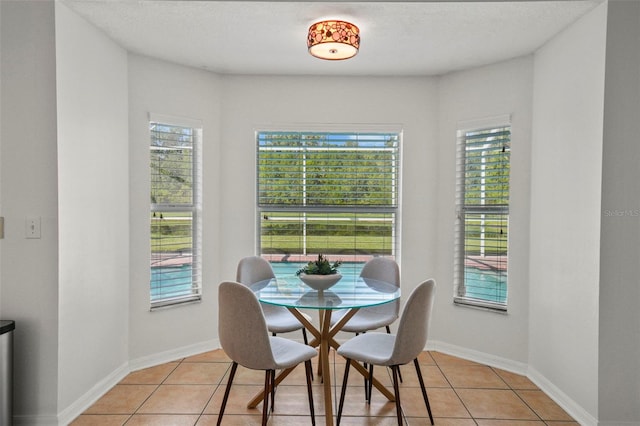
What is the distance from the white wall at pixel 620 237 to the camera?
2289 millimetres

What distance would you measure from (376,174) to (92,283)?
8.10ft

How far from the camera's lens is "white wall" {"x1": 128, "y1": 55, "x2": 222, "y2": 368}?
3.22 m

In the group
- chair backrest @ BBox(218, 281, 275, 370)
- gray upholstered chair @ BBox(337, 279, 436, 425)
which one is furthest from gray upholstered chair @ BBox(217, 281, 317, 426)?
gray upholstered chair @ BBox(337, 279, 436, 425)

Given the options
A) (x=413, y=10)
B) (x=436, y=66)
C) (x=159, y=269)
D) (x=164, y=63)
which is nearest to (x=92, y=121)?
(x=164, y=63)

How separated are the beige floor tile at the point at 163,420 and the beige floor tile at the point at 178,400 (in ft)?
0.15

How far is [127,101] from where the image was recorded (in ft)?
10.3

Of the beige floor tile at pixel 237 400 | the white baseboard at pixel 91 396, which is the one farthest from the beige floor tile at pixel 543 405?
the white baseboard at pixel 91 396

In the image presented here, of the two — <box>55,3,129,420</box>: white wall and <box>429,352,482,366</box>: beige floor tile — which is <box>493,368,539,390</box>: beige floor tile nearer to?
<box>429,352,482,366</box>: beige floor tile

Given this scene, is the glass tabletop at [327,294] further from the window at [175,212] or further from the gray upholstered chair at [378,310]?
the window at [175,212]

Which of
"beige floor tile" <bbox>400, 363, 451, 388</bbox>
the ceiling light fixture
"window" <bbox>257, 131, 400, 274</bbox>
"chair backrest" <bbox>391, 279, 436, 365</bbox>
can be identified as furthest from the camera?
"window" <bbox>257, 131, 400, 274</bbox>

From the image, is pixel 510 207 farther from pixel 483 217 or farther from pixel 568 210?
pixel 568 210

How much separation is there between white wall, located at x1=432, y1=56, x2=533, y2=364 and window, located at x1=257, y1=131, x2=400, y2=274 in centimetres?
47

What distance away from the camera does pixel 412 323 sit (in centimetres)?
219

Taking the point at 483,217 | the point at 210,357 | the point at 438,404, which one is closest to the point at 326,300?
the point at 438,404
